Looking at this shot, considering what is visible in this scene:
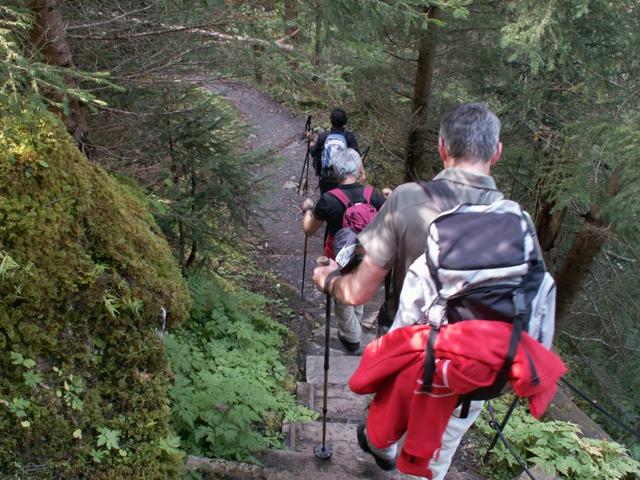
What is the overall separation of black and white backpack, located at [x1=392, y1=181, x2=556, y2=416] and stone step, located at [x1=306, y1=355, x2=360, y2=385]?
3598 millimetres

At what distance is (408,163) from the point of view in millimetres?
12422

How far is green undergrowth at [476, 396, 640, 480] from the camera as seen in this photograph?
4.12 m

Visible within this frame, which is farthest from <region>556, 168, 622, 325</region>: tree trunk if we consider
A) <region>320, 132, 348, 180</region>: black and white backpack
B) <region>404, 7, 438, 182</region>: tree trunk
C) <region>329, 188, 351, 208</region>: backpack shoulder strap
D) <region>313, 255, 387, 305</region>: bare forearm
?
<region>313, 255, 387, 305</region>: bare forearm

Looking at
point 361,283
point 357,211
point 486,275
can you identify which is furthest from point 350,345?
point 486,275

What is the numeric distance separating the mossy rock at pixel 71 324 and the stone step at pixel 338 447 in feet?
5.15

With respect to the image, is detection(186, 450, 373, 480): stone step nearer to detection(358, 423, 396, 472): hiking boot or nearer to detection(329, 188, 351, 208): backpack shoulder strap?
detection(358, 423, 396, 472): hiking boot

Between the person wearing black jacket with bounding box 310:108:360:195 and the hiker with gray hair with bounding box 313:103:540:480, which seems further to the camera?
the person wearing black jacket with bounding box 310:108:360:195

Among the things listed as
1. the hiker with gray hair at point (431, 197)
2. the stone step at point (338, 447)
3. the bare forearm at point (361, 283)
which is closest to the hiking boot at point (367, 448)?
→ the stone step at point (338, 447)

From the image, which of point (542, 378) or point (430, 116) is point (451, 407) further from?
point (430, 116)

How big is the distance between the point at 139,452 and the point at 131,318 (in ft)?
2.09

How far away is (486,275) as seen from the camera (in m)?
2.13

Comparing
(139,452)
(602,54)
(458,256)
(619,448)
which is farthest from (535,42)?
(139,452)

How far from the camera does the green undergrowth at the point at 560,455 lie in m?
4.12

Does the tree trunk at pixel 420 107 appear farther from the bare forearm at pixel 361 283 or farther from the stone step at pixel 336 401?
the bare forearm at pixel 361 283
